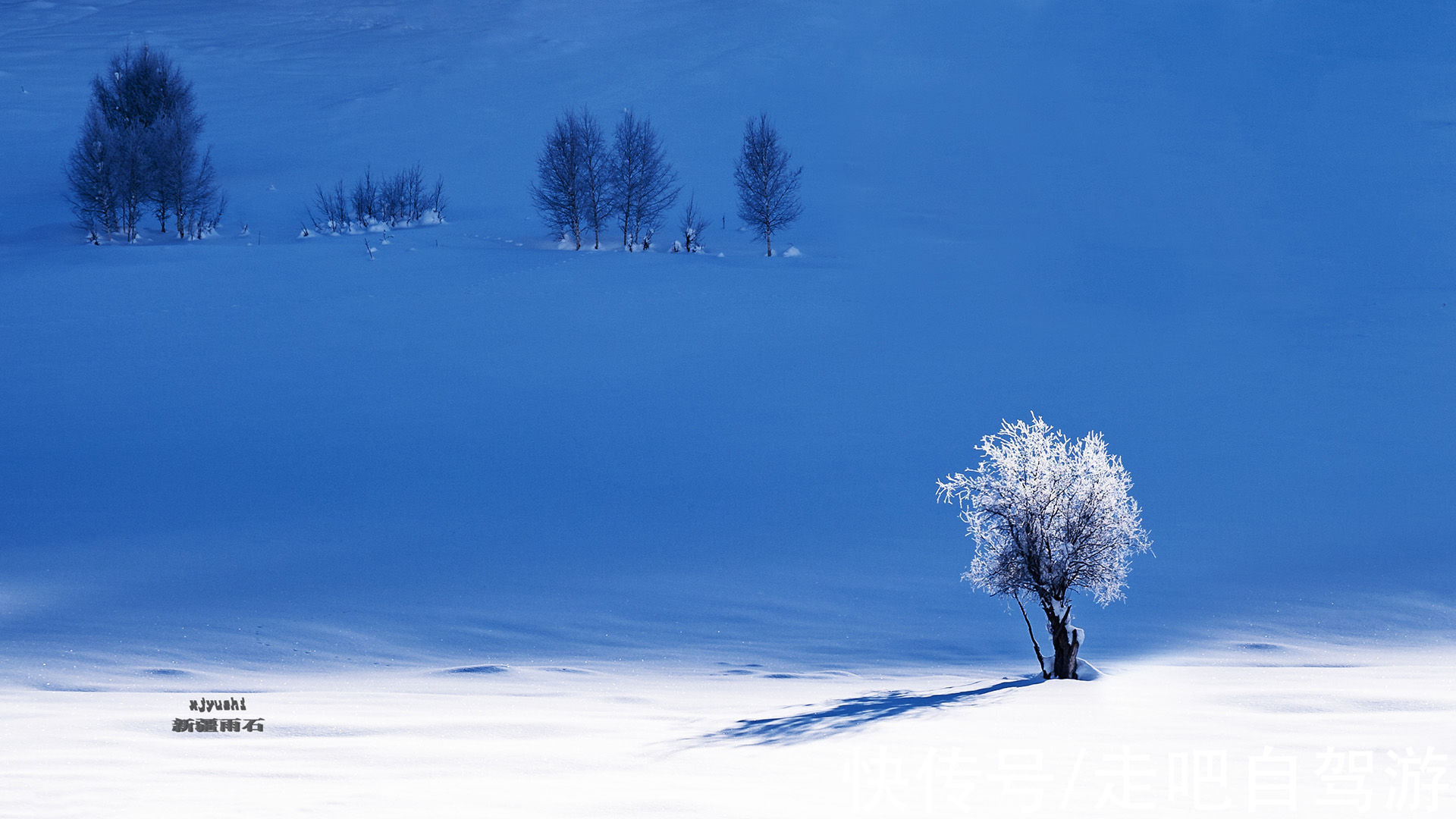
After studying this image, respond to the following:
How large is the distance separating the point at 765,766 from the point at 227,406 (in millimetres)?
22356

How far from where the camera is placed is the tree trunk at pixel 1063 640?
13484 mm

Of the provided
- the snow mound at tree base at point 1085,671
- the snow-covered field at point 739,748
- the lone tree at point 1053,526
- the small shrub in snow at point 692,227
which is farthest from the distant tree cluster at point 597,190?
the snow-covered field at point 739,748

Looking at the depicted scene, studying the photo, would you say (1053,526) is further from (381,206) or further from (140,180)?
(140,180)

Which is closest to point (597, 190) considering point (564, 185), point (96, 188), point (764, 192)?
point (564, 185)

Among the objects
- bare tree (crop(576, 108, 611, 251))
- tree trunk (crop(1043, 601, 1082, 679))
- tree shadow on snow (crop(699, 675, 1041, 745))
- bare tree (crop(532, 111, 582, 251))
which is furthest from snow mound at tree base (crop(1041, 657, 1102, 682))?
bare tree (crop(576, 108, 611, 251))

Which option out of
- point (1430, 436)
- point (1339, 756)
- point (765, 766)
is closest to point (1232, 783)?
point (1339, 756)

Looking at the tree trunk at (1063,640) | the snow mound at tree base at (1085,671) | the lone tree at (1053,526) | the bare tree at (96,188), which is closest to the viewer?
the lone tree at (1053,526)

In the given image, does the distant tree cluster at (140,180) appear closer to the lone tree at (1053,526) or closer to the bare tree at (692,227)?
the bare tree at (692,227)

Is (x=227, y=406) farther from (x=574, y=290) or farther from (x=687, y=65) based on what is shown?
(x=687, y=65)

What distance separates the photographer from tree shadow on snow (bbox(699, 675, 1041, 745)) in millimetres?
10375

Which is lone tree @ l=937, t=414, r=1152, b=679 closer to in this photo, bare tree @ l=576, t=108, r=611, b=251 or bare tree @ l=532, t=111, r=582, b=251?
bare tree @ l=532, t=111, r=582, b=251

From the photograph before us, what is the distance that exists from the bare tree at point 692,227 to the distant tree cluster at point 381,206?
10.2 m

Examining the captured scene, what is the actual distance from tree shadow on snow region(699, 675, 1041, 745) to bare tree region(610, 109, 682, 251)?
3110 cm

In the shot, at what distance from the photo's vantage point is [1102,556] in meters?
13.3
